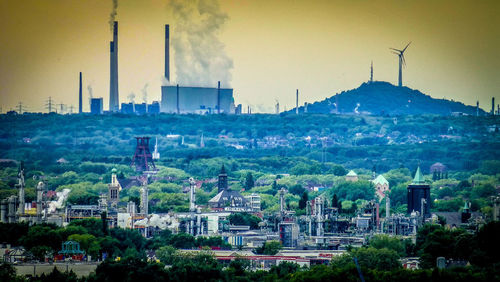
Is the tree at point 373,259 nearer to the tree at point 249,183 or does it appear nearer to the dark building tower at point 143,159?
the tree at point 249,183

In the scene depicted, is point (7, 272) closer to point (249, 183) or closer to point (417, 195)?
point (417, 195)

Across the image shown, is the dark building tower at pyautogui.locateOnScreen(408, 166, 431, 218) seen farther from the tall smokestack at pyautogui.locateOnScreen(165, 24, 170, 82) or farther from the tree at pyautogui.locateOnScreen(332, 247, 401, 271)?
the tall smokestack at pyautogui.locateOnScreen(165, 24, 170, 82)

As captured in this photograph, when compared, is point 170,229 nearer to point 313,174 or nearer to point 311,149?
point 313,174

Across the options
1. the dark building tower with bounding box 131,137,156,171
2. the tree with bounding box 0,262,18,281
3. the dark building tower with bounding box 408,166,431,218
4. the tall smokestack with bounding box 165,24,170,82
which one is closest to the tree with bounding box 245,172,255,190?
the dark building tower with bounding box 131,137,156,171

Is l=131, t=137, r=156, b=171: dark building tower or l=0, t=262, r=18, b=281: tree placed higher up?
l=131, t=137, r=156, b=171: dark building tower

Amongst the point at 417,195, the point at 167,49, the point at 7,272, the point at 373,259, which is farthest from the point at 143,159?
the point at 7,272

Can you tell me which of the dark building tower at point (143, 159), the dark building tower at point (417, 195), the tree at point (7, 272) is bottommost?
the tree at point (7, 272)

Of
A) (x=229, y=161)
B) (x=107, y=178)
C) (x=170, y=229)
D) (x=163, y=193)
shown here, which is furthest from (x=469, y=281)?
(x=229, y=161)

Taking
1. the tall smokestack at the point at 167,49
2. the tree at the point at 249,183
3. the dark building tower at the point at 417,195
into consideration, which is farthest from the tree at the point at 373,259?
Answer: the tall smokestack at the point at 167,49

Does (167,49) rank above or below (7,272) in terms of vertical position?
above

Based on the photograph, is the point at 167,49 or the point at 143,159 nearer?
the point at 143,159

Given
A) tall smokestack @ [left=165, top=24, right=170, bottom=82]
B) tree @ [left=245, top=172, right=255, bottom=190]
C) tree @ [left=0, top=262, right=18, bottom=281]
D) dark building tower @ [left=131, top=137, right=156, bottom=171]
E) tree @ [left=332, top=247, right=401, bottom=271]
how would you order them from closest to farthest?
tree @ [left=0, top=262, right=18, bottom=281]
tree @ [left=332, top=247, right=401, bottom=271]
tree @ [left=245, top=172, right=255, bottom=190]
dark building tower @ [left=131, top=137, right=156, bottom=171]
tall smokestack @ [left=165, top=24, right=170, bottom=82]

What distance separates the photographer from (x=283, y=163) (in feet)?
556

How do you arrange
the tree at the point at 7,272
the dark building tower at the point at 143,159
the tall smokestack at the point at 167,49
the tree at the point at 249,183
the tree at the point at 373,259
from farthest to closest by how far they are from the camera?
the tall smokestack at the point at 167,49 → the dark building tower at the point at 143,159 → the tree at the point at 249,183 → the tree at the point at 373,259 → the tree at the point at 7,272
